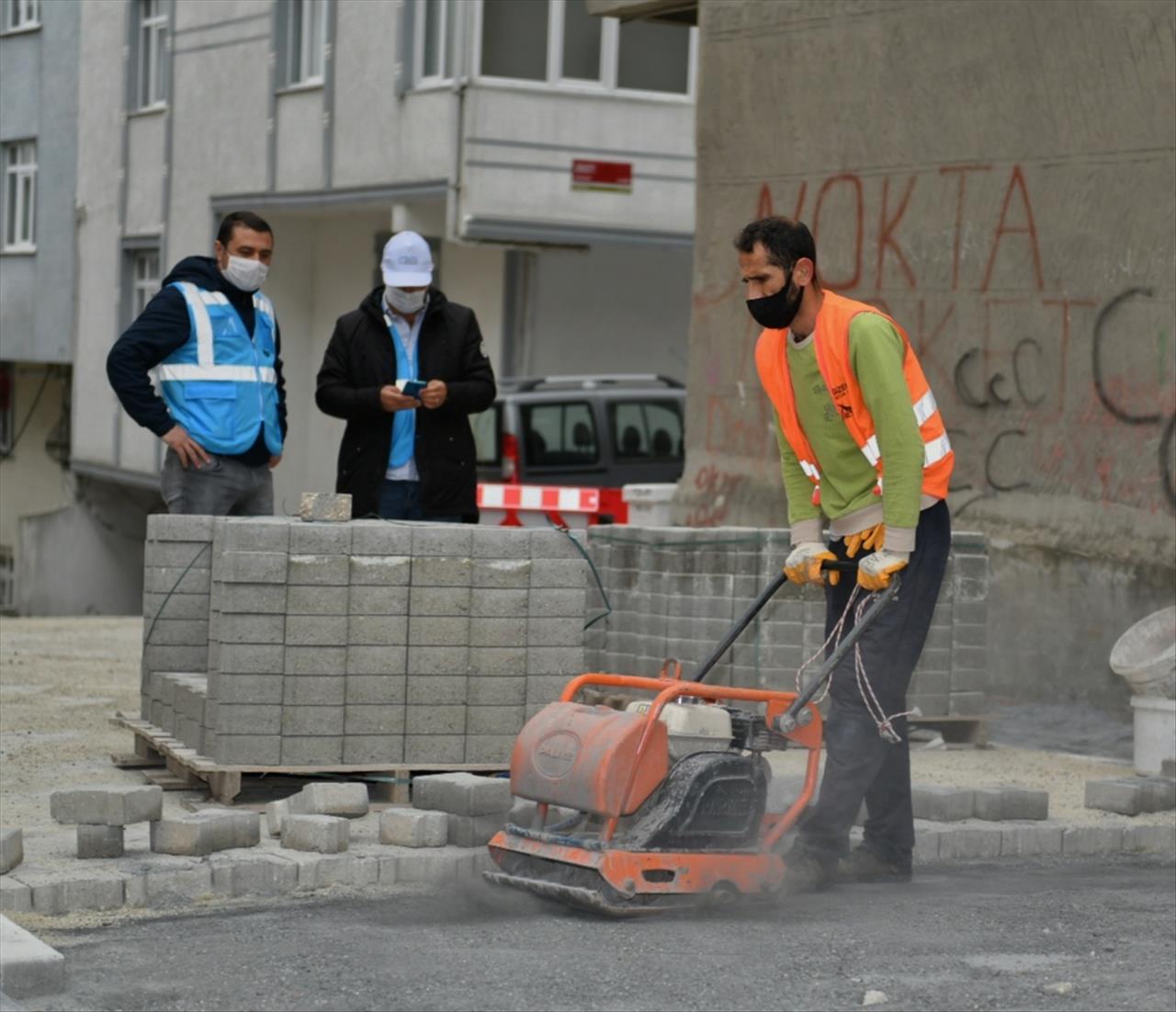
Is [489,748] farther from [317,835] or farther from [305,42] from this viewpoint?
[305,42]

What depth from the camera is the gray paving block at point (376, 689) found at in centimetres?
903

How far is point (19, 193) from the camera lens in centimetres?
1070

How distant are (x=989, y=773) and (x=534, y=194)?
13.6 meters

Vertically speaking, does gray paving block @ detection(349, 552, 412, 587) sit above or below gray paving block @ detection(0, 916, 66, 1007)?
above

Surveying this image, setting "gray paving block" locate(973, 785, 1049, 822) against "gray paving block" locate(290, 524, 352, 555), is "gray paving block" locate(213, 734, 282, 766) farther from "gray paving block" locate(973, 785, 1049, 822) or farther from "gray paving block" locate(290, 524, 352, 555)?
"gray paving block" locate(973, 785, 1049, 822)

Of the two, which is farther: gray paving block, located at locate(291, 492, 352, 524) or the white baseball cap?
the white baseball cap

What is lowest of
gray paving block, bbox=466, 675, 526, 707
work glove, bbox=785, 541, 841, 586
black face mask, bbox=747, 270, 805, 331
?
gray paving block, bbox=466, 675, 526, 707

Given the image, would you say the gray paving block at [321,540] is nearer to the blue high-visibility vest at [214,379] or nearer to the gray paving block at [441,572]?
the gray paving block at [441,572]

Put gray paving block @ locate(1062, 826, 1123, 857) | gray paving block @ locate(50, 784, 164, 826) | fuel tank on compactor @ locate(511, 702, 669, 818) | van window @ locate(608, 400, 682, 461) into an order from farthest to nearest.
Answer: van window @ locate(608, 400, 682, 461) → gray paving block @ locate(1062, 826, 1123, 857) → gray paving block @ locate(50, 784, 164, 826) → fuel tank on compactor @ locate(511, 702, 669, 818)

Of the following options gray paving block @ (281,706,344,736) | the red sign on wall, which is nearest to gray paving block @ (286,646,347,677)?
gray paving block @ (281,706,344,736)

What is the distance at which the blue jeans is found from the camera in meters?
9.77

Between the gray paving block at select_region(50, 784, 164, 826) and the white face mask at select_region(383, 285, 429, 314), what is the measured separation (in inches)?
104

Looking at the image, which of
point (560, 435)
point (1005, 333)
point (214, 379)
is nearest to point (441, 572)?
point (214, 379)

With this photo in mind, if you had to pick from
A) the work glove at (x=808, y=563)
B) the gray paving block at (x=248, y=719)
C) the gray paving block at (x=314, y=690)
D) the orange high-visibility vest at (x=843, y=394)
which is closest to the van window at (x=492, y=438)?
the gray paving block at (x=314, y=690)
